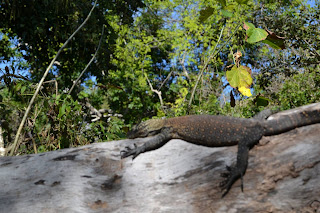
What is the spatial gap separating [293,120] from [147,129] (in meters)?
1.24

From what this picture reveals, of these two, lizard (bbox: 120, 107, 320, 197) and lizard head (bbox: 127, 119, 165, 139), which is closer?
lizard (bbox: 120, 107, 320, 197)

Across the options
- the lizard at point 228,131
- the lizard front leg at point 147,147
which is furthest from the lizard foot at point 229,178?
the lizard front leg at point 147,147

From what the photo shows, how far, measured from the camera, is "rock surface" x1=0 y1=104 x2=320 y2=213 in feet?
5.67

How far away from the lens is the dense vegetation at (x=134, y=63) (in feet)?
11.6

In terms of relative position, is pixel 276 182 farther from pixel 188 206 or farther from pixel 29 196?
pixel 29 196

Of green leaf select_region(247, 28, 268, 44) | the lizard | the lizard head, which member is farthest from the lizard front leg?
green leaf select_region(247, 28, 268, 44)

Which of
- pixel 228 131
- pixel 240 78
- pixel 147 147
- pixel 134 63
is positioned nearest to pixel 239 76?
pixel 240 78

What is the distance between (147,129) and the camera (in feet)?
9.07

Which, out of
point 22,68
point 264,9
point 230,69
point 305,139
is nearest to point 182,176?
point 305,139

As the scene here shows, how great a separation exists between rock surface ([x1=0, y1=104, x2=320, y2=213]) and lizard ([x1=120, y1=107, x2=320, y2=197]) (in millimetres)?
43

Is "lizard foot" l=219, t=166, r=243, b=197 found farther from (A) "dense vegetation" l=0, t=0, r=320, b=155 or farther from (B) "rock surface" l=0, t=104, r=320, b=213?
(A) "dense vegetation" l=0, t=0, r=320, b=155

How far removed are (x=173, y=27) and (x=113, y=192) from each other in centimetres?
1176

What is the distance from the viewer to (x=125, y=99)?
12758mm

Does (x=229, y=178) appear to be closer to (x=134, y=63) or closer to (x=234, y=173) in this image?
(x=234, y=173)
